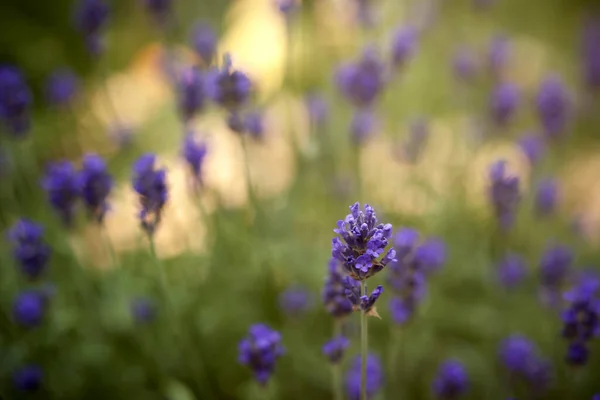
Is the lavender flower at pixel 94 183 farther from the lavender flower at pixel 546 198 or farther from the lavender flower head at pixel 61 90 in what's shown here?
A: the lavender flower at pixel 546 198

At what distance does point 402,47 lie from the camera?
3301mm

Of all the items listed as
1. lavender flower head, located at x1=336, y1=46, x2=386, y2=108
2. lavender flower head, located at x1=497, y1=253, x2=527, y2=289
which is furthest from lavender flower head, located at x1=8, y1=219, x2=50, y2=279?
lavender flower head, located at x1=497, y1=253, x2=527, y2=289

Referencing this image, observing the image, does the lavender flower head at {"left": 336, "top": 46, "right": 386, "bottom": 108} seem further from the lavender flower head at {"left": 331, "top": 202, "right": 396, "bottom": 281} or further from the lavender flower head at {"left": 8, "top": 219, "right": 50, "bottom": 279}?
the lavender flower head at {"left": 8, "top": 219, "right": 50, "bottom": 279}

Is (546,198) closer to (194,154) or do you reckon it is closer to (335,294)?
(335,294)

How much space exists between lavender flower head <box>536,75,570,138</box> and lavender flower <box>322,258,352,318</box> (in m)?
2.27

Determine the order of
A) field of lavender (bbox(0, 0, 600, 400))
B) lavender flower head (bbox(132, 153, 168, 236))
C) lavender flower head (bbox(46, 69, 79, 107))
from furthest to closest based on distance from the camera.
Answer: lavender flower head (bbox(46, 69, 79, 107))
field of lavender (bbox(0, 0, 600, 400))
lavender flower head (bbox(132, 153, 168, 236))

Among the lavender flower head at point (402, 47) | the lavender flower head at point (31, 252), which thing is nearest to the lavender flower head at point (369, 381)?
the lavender flower head at point (31, 252)

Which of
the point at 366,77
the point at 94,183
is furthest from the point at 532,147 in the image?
the point at 94,183

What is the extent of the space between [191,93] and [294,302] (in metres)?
1.28

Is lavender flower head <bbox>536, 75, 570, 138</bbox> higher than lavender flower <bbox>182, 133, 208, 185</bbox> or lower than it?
higher

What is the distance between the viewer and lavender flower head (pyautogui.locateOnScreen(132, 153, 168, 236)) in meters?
2.22

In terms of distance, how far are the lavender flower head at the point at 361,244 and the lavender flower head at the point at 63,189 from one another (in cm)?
141

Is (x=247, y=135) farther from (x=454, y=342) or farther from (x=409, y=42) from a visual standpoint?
(x=454, y=342)

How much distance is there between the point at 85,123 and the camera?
18.5 feet
